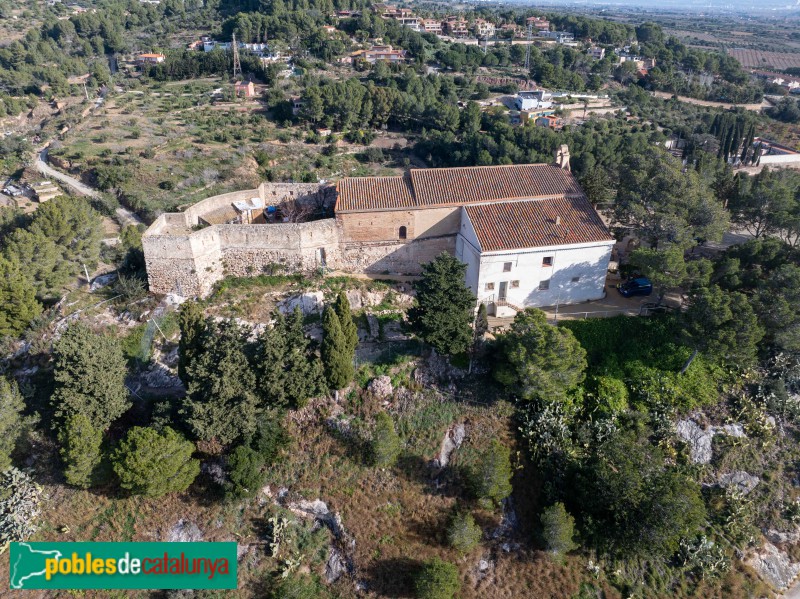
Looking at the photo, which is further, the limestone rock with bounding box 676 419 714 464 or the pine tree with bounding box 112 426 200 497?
the limestone rock with bounding box 676 419 714 464

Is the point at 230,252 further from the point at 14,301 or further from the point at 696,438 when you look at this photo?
the point at 696,438

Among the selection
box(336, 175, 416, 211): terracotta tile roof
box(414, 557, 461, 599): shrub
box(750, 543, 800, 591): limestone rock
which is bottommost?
box(750, 543, 800, 591): limestone rock

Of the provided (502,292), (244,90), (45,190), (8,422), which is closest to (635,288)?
(502,292)

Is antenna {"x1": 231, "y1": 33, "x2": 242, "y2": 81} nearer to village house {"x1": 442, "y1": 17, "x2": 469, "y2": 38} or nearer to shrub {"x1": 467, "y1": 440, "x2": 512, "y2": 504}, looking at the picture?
village house {"x1": 442, "y1": 17, "x2": 469, "y2": 38}

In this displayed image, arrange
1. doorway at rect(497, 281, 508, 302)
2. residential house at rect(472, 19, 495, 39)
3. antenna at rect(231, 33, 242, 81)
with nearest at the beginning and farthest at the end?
doorway at rect(497, 281, 508, 302), antenna at rect(231, 33, 242, 81), residential house at rect(472, 19, 495, 39)

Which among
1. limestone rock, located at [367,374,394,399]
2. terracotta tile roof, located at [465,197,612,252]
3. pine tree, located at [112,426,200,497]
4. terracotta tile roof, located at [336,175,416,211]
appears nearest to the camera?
pine tree, located at [112,426,200,497]

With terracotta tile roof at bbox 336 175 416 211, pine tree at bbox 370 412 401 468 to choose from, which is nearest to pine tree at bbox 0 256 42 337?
terracotta tile roof at bbox 336 175 416 211

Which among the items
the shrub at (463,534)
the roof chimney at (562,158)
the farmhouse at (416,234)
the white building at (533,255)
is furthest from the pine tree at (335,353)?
the roof chimney at (562,158)
